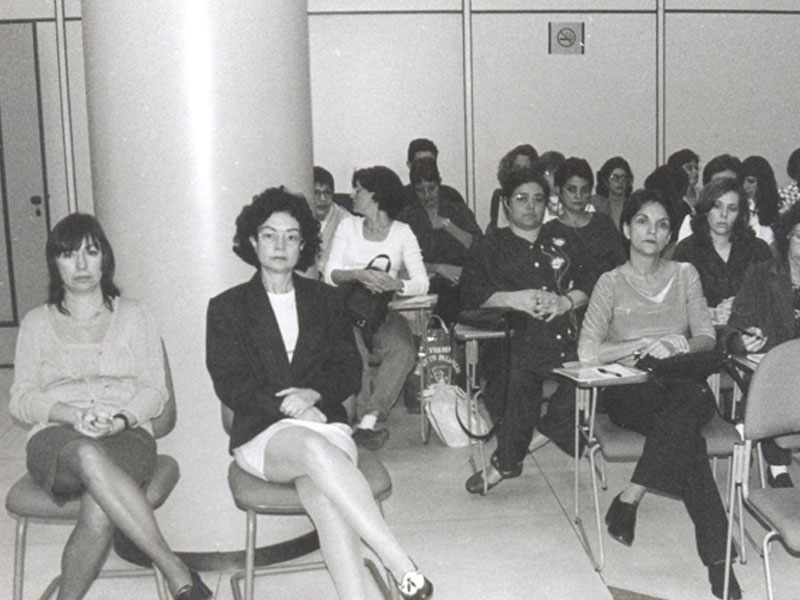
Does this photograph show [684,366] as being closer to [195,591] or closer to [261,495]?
[261,495]

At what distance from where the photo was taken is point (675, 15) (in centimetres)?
727

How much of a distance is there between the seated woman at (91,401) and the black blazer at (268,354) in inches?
8.7

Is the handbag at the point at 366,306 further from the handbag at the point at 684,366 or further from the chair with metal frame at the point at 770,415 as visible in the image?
the chair with metal frame at the point at 770,415

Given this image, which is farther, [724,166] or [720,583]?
[724,166]

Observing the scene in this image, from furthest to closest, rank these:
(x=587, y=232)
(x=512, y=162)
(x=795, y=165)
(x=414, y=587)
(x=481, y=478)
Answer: (x=512, y=162) < (x=795, y=165) < (x=587, y=232) < (x=481, y=478) < (x=414, y=587)

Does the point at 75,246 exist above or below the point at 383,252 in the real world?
above

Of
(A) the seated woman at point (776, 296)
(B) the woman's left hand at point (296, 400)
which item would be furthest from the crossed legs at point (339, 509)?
(A) the seated woman at point (776, 296)

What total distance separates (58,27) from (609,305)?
4568mm

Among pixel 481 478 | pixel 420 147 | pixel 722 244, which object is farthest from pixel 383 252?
pixel 722 244

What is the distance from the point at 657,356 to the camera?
12.1 ft

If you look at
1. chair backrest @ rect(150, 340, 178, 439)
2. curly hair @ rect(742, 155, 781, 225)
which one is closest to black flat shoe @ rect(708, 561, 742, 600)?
chair backrest @ rect(150, 340, 178, 439)

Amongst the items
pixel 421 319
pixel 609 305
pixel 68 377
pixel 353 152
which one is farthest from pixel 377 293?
pixel 353 152

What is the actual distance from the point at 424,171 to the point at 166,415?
305 centimetres

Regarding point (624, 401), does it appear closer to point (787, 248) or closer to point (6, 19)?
point (787, 248)
